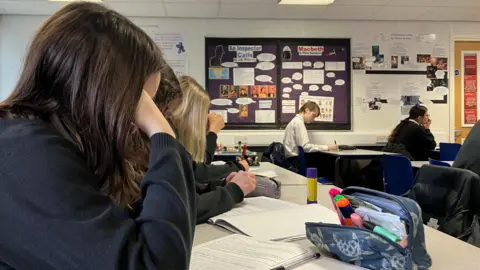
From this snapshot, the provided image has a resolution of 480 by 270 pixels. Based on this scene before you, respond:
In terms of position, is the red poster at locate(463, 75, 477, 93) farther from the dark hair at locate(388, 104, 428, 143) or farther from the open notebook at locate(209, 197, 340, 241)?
the open notebook at locate(209, 197, 340, 241)

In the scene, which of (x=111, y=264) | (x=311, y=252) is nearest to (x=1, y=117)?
(x=111, y=264)

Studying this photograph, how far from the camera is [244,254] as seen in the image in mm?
866

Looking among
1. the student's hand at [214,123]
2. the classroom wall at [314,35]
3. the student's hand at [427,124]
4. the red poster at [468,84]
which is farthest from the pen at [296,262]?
the red poster at [468,84]

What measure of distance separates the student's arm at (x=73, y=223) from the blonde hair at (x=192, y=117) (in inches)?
45.3

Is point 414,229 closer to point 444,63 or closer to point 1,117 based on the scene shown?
point 1,117

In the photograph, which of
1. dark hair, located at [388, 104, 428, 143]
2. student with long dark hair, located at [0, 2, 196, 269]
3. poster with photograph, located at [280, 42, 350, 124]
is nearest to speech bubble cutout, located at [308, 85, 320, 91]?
poster with photograph, located at [280, 42, 350, 124]

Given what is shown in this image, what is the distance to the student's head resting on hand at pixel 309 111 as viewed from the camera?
16.2 ft

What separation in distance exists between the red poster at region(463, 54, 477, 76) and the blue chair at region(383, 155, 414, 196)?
3.50m

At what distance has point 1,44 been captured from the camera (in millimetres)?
5047

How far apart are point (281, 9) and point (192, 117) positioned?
353cm

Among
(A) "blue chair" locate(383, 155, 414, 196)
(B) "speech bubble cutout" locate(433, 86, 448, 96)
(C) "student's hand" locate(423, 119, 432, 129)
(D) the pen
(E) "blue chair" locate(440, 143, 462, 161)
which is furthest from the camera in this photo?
(B) "speech bubble cutout" locate(433, 86, 448, 96)

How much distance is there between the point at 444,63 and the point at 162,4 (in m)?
3.92

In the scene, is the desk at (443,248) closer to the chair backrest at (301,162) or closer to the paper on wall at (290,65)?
the chair backrest at (301,162)

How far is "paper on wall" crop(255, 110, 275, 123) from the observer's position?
5328 mm
